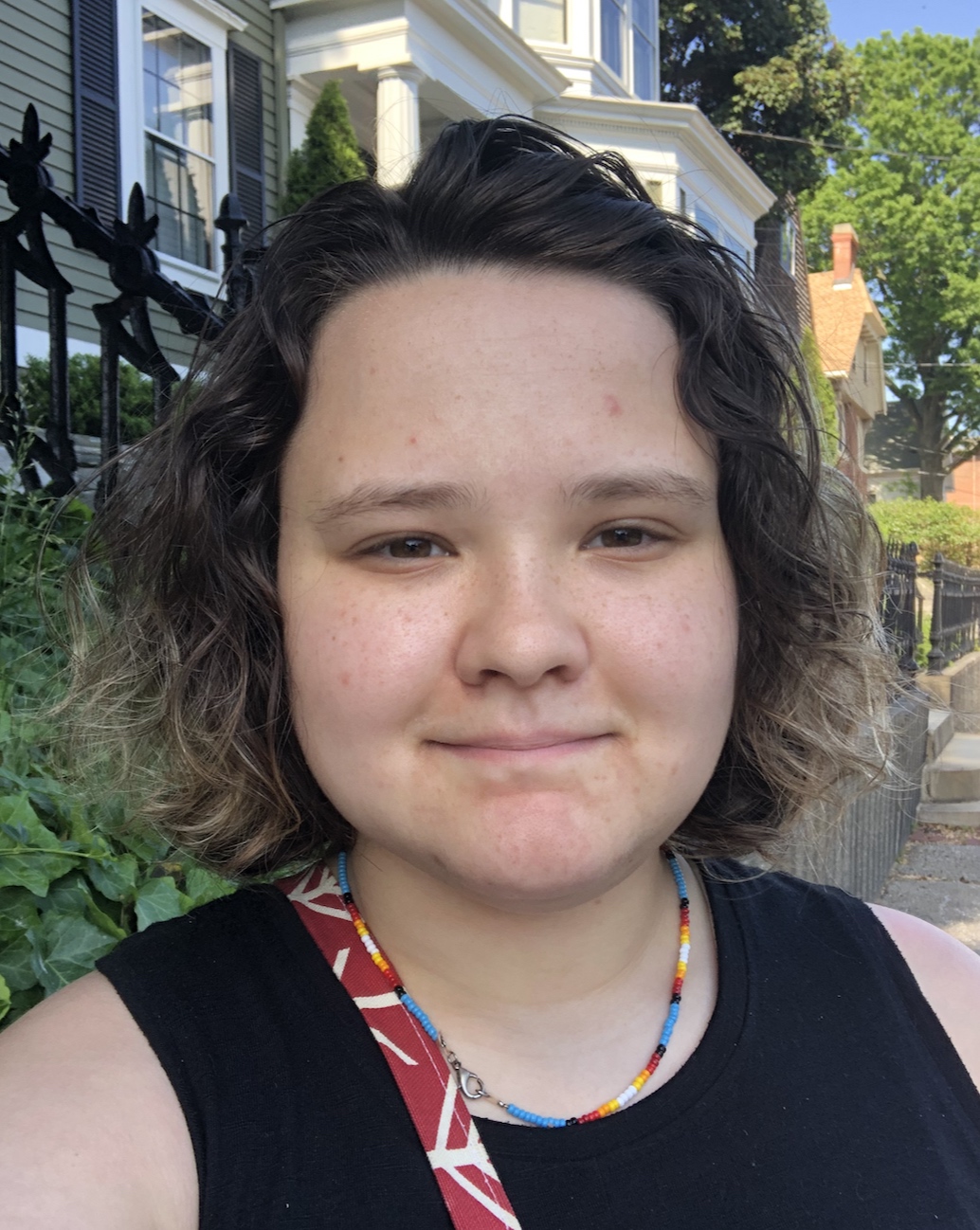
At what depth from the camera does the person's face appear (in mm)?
1124

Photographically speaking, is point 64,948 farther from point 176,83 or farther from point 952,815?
point 176,83

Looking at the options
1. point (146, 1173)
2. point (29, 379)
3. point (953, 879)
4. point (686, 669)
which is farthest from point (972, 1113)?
point (29, 379)

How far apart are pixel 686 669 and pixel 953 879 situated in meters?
5.02

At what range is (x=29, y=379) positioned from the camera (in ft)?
18.2

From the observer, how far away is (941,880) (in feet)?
18.2

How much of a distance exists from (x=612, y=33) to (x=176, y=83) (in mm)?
8116

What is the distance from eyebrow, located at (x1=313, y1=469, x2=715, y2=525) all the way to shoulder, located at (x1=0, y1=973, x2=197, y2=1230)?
1.83 feet

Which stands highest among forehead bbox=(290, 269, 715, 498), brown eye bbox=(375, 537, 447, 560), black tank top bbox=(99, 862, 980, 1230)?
forehead bbox=(290, 269, 715, 498)

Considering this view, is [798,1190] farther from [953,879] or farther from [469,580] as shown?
[953,879]

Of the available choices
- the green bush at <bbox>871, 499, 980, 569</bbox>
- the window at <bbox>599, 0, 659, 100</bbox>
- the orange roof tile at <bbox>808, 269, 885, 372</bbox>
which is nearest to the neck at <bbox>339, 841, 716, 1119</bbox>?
the window at <bbox>599, 0, 659, 100</bbox>

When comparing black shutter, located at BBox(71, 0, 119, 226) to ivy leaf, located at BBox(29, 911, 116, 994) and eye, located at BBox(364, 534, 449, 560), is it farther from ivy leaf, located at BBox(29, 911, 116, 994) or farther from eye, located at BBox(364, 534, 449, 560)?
eye, located at BBox(364, 534, 449, 560)

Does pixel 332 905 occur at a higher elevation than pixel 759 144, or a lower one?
lower

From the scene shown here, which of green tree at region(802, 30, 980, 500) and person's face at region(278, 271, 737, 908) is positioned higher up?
green tree at region(802, 30, 980, 500)

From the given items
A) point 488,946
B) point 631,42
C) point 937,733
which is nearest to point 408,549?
point 488,946
